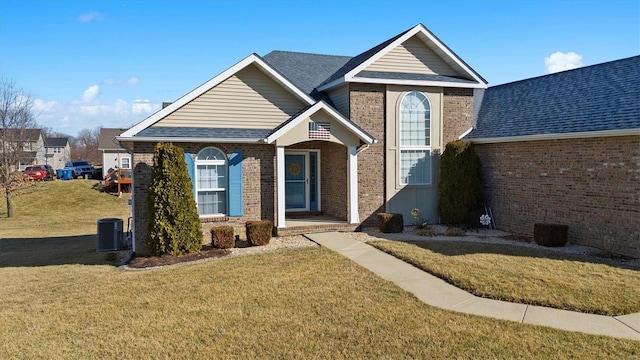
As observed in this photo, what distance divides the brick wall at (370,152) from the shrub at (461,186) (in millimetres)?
2294

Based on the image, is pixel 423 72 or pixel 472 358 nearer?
pixel 472 358

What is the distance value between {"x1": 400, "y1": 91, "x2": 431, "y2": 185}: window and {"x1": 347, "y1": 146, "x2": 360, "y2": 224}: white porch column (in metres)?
2.09

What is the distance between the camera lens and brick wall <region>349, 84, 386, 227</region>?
48.9 feet

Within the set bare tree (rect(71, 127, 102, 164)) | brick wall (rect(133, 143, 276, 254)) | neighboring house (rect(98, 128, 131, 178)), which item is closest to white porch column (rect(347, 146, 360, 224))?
brick wall (rect(133, 143, 276, 254))

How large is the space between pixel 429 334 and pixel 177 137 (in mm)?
9149

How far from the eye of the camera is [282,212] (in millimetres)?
13508

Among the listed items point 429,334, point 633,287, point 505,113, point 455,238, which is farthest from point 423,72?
point 429,334

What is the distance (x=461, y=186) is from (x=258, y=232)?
7.32m

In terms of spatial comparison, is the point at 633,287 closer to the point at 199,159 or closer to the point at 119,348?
the point at 119,348

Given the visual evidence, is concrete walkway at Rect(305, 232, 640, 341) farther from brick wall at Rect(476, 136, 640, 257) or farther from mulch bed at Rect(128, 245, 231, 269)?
brick wall at Rect(476, 136, 640, 257)

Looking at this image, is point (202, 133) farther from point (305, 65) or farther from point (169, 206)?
point (305, 65)

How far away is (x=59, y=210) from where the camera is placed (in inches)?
1038

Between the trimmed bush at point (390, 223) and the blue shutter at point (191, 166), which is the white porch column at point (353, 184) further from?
the blue shutter at point (191, 166)

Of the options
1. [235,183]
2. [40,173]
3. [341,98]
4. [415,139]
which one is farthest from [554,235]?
[40,173]
